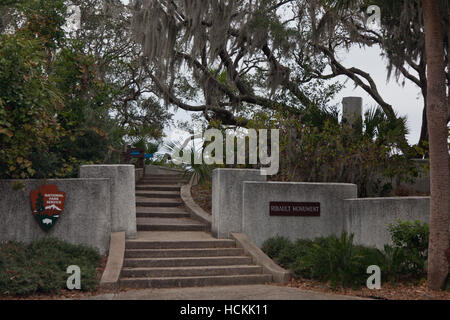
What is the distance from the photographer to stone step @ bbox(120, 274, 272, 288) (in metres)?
8.59

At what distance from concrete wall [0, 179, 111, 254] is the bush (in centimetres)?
27

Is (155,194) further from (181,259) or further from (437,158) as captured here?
(437,158)

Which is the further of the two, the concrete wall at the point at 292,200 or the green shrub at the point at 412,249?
the concrete wall at the point at 292,200

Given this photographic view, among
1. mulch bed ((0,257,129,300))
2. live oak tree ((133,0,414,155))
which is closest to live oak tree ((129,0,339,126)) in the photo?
live oak tree ((133,0,414,155))

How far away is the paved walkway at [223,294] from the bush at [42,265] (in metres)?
0.70

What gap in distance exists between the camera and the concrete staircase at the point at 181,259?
890 centimetres

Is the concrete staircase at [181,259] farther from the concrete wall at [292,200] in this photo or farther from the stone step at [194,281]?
the concrete wall at [292,200]

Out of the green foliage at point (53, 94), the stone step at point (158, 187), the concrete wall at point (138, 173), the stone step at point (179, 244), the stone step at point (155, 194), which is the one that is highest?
the green foliage at point (53, 94)

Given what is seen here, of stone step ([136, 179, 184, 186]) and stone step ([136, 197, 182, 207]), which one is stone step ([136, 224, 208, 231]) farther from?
stone step ([136, 179, 184, 186])

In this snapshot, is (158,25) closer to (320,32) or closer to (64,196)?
(320,32)

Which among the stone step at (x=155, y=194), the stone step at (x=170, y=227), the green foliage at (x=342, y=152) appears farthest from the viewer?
the stone step at (x=155, y=194)

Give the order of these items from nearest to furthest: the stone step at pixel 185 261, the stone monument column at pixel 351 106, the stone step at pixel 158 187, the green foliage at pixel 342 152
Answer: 1. the stone step at pixel 185 261
2. the green foliage at pixel 342 152
3. the stone monument column at pixel 351 106
4. the stone step at pixel 158 187

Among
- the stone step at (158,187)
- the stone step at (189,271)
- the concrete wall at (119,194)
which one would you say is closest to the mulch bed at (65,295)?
the stone step at (189,271)

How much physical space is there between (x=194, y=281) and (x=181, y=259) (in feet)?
2.36
